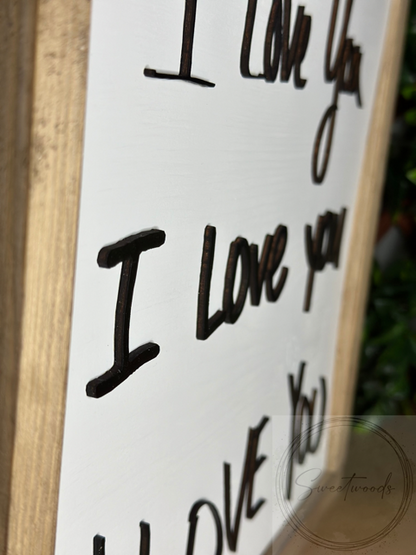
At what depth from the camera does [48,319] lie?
0.41m

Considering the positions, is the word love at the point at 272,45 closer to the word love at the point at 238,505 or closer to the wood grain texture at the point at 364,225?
the wood grain texture at the point at 364,225

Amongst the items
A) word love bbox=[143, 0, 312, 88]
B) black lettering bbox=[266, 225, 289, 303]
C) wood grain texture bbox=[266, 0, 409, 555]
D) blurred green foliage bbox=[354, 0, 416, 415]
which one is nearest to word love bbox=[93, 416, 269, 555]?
black lettering bbox=[266, 225, 289, 303]

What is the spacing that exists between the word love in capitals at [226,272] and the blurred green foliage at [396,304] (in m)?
0.45

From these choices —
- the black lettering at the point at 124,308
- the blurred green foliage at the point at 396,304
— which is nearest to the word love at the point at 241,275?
the black lettering at the point at 124,308

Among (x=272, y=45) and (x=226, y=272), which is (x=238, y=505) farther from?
(x=272, y=45)

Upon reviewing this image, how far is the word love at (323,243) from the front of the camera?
90 cm

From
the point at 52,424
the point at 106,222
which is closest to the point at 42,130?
the point at 106,222

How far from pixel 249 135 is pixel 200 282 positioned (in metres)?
0.17

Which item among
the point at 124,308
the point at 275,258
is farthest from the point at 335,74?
the point at 124,308

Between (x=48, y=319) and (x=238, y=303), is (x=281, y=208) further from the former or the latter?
(x=48, y=319)

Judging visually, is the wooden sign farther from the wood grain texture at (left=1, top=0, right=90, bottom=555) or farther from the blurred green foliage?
the blurred green foliage

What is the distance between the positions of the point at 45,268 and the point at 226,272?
28 centimetres

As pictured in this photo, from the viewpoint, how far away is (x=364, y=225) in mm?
1053

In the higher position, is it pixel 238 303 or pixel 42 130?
pixel 42 130
